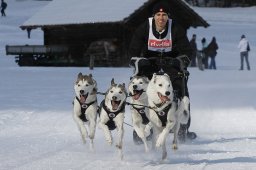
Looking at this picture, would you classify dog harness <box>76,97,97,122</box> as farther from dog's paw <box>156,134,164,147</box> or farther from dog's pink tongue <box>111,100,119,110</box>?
dog's paw <box>156,134,164,147</box>

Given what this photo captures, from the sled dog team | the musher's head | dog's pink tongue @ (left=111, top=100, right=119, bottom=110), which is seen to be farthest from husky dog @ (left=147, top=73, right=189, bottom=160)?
the musher's head

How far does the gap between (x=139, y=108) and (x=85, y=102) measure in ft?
2.29

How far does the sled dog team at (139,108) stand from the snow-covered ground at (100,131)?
30cm

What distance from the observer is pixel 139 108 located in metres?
7.29

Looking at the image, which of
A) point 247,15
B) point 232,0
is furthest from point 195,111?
point 232,0

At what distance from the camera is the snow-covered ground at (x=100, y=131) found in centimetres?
664

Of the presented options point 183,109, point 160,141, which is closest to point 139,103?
point 183,109

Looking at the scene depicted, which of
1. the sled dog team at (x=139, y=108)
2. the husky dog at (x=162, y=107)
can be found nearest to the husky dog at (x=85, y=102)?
the sled dog team at (x=139, y=108)

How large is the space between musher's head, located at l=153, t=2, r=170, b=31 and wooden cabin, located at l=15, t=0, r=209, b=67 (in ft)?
72.0

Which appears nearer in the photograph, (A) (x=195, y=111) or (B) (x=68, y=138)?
(B) (x=68, y=138)

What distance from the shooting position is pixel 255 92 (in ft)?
52.9

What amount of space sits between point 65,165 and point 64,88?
10.7 m

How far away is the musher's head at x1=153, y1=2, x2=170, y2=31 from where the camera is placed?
7227 mm

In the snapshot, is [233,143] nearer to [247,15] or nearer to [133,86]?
[133,86]
